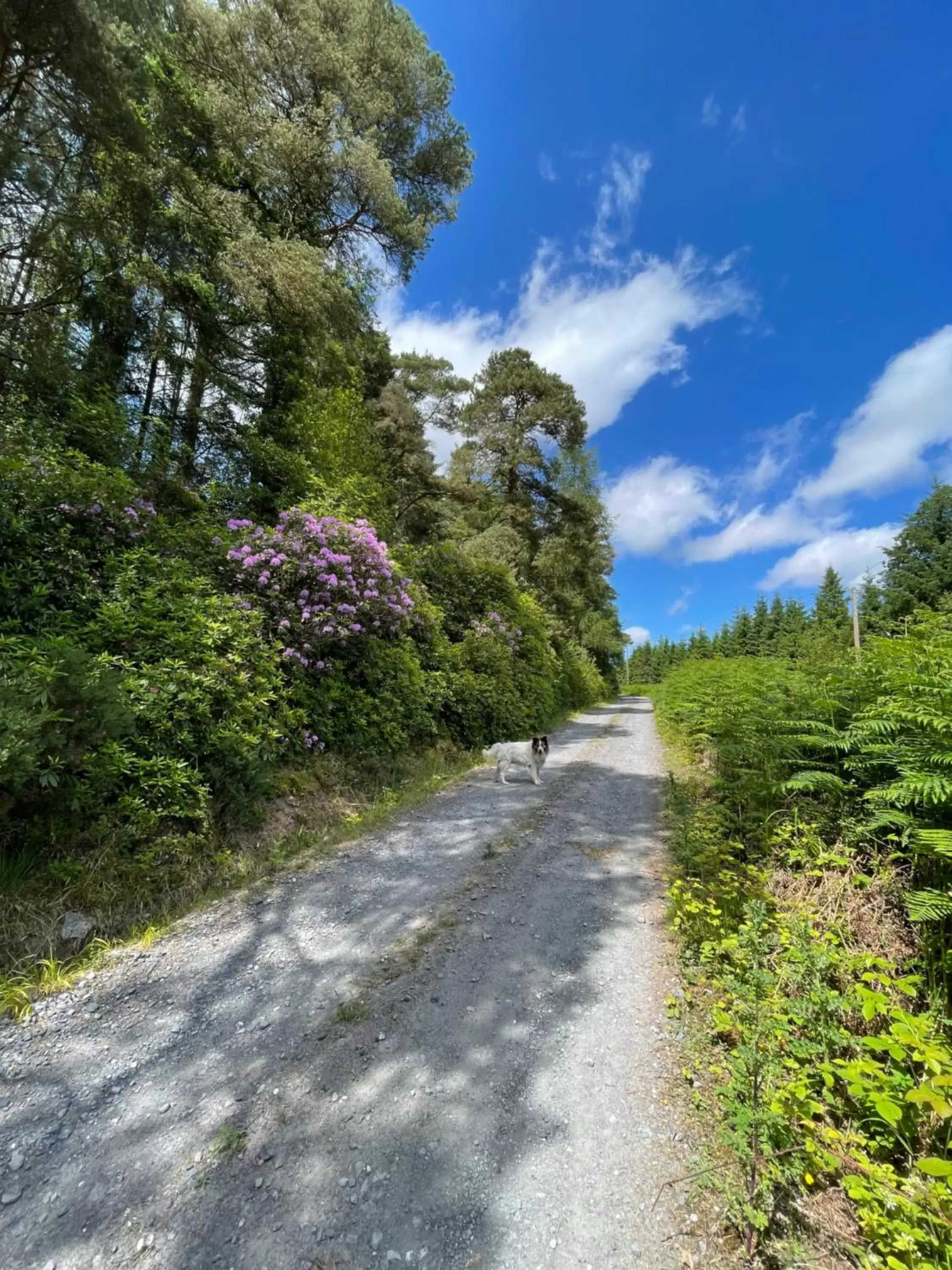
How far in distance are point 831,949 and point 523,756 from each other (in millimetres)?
5124

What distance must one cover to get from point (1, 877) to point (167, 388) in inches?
400

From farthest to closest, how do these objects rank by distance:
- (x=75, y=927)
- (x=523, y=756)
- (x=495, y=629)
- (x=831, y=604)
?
(x=831, y=604)
(x=495, y=629)
(x=523, y=756)
(x=75, y=927)

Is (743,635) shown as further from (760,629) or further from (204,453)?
(204,453)

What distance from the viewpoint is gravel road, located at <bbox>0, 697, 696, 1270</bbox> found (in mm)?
1576

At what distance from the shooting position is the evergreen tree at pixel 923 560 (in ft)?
84.1

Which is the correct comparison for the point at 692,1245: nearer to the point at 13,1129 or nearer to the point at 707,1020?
the point at 707,1020

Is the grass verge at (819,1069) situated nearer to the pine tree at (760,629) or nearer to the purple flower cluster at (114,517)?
the purple flower cluster at (114,517)

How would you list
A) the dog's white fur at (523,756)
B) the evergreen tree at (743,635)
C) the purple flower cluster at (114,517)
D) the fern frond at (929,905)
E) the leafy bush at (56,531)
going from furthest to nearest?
the evergreen tree at (743,635)
the dog's white fur at (523,756)
the purple flower cluster at (114,517)
the leafy bush at (56,531)
the fern frond at (929,905)

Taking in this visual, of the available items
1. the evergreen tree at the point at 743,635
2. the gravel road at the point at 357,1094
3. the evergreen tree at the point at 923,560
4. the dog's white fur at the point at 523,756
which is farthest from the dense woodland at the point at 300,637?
the evergreen tree at the point at 743,635

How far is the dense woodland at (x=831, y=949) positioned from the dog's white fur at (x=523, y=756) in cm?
241

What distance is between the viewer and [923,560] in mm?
27234

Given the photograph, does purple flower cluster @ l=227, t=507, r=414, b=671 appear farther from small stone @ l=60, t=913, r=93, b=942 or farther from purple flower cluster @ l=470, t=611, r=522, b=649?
purple flower cluster @ l=470, t=611, r=522, b=649

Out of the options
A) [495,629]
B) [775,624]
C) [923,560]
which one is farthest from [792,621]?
[495,629]

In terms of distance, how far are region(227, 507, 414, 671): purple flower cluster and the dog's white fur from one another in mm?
2748
